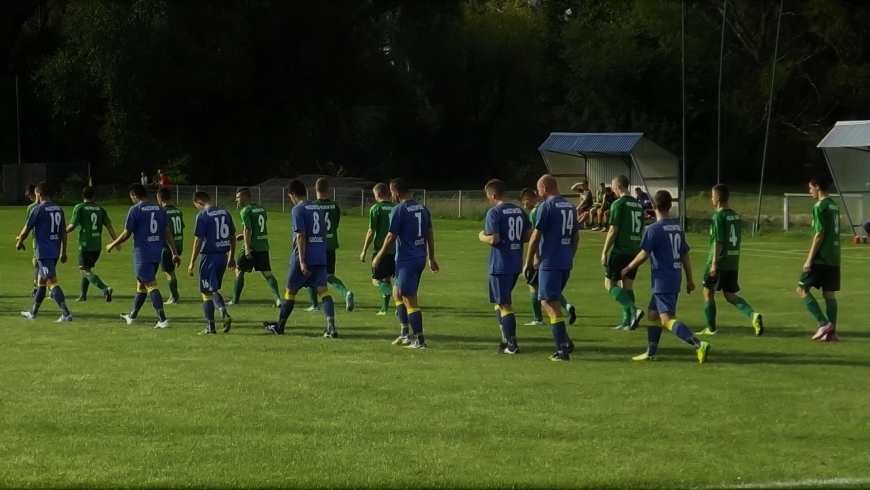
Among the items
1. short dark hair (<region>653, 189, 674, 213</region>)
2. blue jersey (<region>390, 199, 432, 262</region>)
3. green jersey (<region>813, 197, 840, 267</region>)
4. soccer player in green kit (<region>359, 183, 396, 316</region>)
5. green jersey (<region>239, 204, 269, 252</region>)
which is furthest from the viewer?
green jersey (<region>239, 204, 269, 252</region>)

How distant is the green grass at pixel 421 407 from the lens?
25.2 feet

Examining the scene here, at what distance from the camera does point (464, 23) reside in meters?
68.8

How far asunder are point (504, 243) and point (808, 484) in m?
5.90

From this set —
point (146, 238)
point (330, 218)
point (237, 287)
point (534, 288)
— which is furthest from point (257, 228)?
point (534, 288)

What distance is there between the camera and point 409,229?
13383mm

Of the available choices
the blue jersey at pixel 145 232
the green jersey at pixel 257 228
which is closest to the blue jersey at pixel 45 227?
the blue jersey at pixel 145 232

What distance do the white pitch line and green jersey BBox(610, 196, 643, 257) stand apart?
765cm

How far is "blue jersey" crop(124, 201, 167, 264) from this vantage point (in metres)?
15.4

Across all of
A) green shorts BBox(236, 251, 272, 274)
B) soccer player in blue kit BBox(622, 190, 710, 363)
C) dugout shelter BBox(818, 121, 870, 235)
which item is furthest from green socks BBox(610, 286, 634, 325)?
dugout shelter BBox(818, 121, 870, 235)

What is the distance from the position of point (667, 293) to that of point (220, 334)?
5.90 metres

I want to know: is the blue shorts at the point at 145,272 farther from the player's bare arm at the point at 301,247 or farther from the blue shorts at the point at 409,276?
the blue shorts at the point at 409,276

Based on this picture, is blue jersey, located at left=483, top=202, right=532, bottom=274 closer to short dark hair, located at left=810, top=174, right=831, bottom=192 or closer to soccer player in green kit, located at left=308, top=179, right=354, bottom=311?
soccer player in green kit, located at left=308, top=179, right=354, bottom=311

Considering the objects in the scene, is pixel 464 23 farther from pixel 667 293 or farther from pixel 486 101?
pixel 667 293

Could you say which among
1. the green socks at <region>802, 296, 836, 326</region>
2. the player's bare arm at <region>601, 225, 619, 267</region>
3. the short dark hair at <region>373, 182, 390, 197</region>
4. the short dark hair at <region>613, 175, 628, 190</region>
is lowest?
the green socks at <region>802, 296, 836, 326</region>
